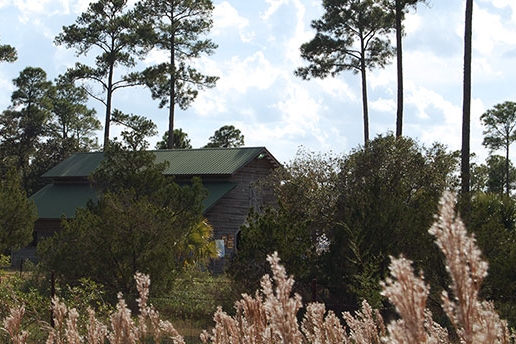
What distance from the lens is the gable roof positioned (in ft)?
125

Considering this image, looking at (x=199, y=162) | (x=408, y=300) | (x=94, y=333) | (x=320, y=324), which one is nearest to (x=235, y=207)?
(x=199, y=162)

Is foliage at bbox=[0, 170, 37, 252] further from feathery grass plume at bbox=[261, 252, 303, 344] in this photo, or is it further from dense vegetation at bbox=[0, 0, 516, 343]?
feathery grass plume at bbox=[261, 252, 303, 344]

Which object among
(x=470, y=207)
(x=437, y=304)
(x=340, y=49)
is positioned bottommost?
(x=437, y=304)

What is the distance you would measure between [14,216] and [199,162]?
1338cm

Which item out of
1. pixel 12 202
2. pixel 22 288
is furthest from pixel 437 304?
pixel 12 202

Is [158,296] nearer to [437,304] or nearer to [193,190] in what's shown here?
[193,190]

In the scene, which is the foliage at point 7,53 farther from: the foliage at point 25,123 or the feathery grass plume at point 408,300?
the feathery grass plume at point 408,300

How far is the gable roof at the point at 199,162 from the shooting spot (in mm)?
38250

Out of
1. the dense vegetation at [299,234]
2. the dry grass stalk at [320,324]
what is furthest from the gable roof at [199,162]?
the dry grass stalk at [320,324]

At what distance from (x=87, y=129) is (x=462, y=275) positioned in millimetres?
66653

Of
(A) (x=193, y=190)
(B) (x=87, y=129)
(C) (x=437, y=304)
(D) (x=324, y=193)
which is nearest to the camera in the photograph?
(C) (x=437, y=304)

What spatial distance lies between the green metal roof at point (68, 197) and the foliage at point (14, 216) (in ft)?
21.7

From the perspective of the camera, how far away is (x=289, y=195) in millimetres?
28469

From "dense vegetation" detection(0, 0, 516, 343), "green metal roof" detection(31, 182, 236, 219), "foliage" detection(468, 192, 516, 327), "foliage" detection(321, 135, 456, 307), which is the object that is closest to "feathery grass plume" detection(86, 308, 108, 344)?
"dense vegetation" detection(0, 0, 516, 343)
